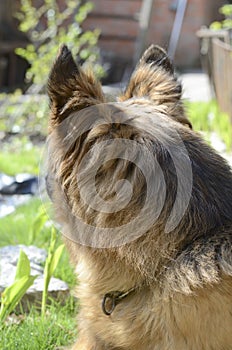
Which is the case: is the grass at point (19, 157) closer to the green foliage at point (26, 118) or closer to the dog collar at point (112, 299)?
the green foliage at point (26, 118)

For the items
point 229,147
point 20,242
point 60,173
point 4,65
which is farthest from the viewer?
point 4,65

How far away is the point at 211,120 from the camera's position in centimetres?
785

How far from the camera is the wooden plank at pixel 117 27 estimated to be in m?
13.5

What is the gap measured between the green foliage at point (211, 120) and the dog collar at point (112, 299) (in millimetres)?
4251

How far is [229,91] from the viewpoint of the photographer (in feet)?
23.4

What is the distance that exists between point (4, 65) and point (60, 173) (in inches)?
423

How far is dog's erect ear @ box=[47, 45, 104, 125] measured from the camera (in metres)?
2.44

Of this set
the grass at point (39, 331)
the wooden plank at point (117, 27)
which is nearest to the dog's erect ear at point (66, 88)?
the grass at point (39, 331)

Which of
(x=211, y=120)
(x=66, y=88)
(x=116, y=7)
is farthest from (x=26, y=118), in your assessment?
(x=66, y=88)

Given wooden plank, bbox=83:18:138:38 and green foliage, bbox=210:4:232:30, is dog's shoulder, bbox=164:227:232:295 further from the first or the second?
wooden plank, bbox=83:18:138:38

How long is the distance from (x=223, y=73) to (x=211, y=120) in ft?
1.92

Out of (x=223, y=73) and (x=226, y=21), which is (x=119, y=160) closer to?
(x=226, y=21)

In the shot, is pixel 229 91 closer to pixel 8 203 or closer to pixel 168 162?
pixel 8 203

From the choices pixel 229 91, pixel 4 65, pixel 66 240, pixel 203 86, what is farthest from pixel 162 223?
pixel 4 65
